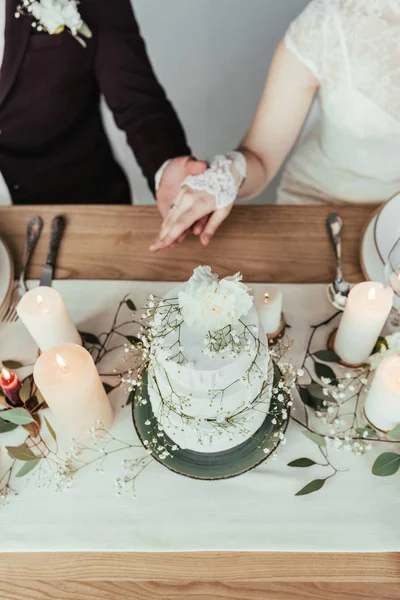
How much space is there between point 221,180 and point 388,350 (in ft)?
1.57

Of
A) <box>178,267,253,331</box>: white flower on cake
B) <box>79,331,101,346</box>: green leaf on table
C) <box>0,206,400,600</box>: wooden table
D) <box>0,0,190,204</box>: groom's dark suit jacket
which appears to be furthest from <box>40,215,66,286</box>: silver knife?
<box>178,267,253,331</box>: white flower on cake

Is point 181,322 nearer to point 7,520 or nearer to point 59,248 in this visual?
point 7,520

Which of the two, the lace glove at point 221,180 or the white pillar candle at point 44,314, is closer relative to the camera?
the white pillar candle at point 44,314

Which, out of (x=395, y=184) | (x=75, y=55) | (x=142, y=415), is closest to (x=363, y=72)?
(x=395, y=184)

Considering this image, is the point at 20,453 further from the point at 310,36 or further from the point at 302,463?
the point at 310,36

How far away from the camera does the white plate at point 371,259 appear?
3.02 feet

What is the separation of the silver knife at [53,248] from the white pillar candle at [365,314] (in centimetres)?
54

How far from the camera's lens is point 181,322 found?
61 centimetres

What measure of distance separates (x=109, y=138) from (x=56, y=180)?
0.21 meters

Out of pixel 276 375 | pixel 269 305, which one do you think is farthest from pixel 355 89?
pixel 276 375

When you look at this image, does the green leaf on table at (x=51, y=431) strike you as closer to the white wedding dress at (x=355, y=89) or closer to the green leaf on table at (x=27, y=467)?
the green leaf on table at (x=27, y=467)

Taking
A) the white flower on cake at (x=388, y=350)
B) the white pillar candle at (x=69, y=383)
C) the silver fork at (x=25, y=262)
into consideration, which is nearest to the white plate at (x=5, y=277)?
the silver fork at (x=25, y=262)

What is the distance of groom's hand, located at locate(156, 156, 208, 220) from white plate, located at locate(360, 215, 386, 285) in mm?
345

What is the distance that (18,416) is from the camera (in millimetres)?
744
